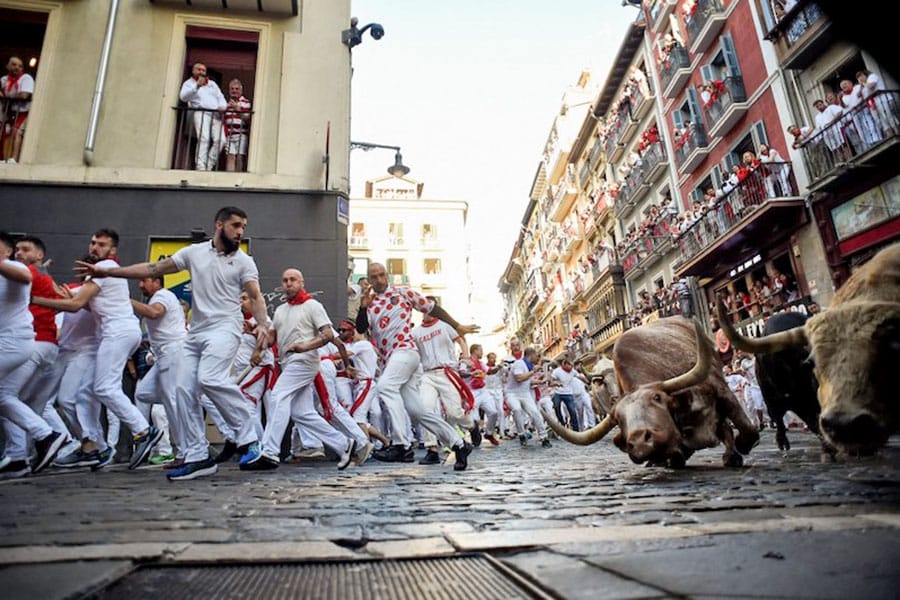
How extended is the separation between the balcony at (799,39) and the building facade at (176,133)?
12668 millimetres

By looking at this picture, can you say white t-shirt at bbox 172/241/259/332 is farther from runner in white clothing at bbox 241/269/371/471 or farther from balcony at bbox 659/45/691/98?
balcony at bbox 659/45/691/98

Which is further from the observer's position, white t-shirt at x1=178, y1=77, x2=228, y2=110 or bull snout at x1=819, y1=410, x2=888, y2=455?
white t-shirt at x1=178, y1=77, x2=228, y2=110

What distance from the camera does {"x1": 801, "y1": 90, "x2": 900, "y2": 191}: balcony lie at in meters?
12.9

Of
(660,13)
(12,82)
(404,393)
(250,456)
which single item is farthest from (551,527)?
(660,13)

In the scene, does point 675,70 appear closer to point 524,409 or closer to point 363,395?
point 524,409

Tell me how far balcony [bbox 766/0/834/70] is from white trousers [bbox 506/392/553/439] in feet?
41.0

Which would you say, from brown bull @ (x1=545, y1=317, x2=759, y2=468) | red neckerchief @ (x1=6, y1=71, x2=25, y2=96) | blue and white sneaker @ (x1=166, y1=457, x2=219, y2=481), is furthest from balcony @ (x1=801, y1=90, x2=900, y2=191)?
red neckerchief @ (x1=6, y1=71, x2=25, y2=96)

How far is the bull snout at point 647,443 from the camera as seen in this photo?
3.93 m

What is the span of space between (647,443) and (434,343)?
354cm

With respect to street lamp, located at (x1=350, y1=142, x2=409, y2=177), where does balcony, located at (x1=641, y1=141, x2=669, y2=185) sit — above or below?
above

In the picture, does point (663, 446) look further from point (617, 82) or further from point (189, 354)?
point (617, 82)

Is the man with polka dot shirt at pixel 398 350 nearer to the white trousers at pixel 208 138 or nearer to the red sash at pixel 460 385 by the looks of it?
the red sash at pixel 460 385

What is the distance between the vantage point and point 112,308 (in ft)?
19.8

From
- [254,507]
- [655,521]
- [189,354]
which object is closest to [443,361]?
[189,354]
